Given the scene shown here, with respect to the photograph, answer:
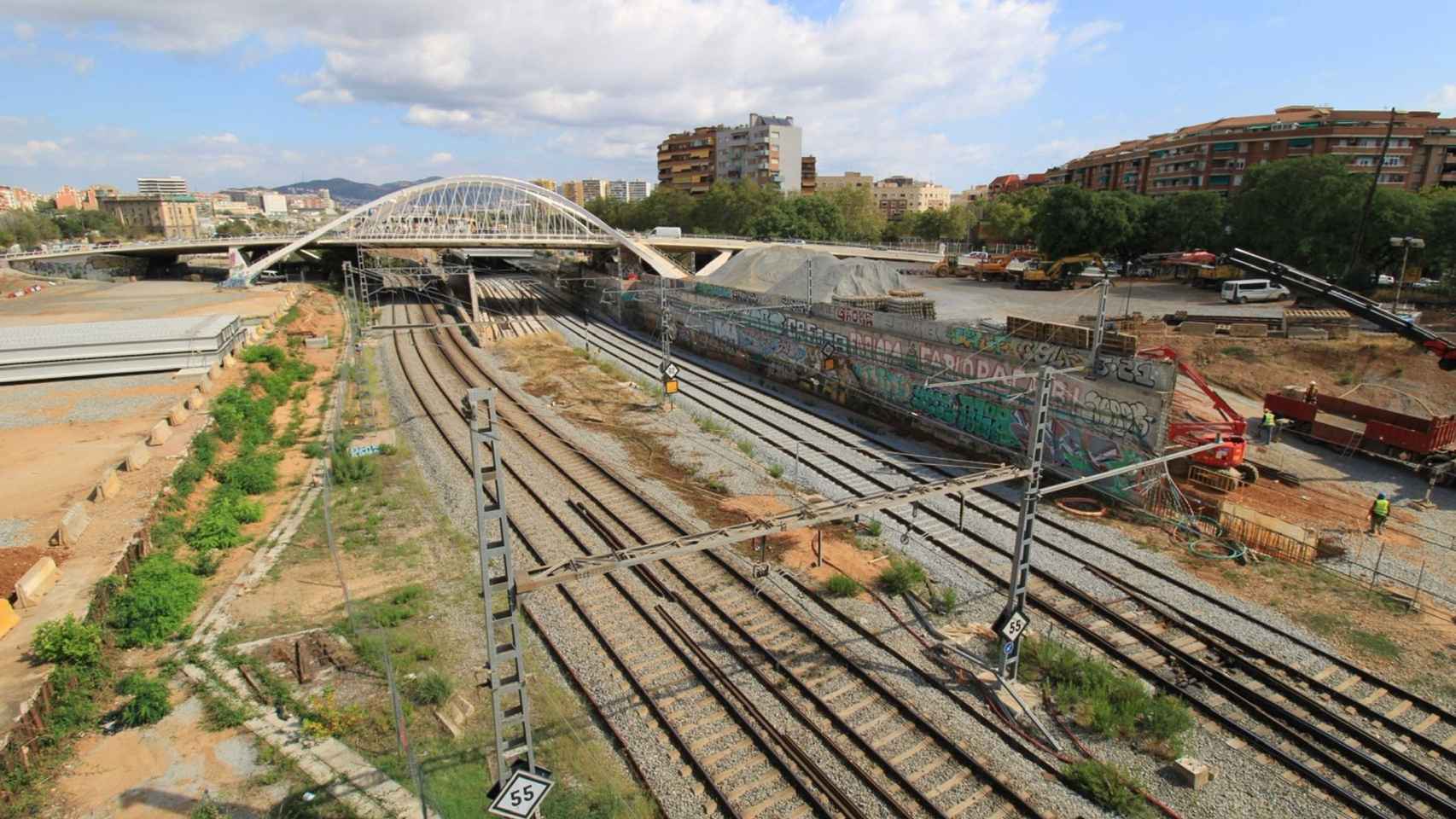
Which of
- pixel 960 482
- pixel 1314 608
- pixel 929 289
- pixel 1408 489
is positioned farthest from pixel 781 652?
pixel 929 289

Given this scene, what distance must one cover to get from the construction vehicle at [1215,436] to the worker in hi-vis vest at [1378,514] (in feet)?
11.0

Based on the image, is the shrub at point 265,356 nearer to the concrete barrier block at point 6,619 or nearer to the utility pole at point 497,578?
the concrete barrier block at point 6,619

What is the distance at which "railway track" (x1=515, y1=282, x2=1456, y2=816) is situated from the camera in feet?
37.4

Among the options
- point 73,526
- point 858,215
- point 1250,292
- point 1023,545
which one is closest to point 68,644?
point 73,526

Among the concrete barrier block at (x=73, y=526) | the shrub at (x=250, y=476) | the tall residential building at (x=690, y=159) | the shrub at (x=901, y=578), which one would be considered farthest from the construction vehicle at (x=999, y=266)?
the tall residential building at (x=690, y=159)

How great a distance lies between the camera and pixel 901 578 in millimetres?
17031

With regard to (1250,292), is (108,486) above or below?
below

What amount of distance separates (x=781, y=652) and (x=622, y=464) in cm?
1281

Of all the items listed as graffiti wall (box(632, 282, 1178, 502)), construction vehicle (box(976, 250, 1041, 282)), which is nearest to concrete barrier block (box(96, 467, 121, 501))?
graffiti wall (box(632, 282, 1178, 502))

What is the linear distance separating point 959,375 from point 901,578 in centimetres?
1325

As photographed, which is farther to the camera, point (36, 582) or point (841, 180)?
point (841, 180)

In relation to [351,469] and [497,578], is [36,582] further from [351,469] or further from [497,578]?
[497,578]

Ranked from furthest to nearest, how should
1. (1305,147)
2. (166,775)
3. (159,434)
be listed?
1. (1305,147)
2. (159,434)
3. (166,775)

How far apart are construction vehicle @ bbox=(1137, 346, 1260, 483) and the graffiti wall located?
176 cm
